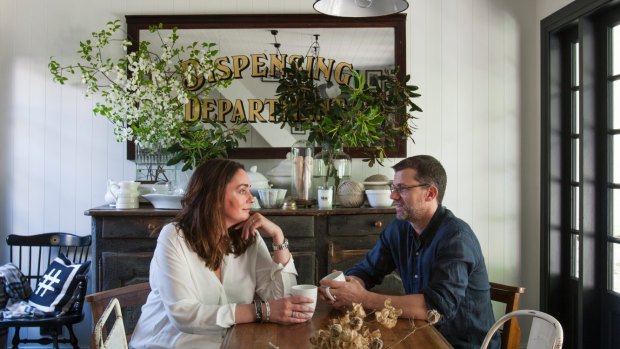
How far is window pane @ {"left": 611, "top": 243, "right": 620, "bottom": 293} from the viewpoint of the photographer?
10.6ft

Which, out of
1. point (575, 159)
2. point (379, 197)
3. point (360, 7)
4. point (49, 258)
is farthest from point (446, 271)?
point (49, 258)

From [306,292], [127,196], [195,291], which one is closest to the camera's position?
[306,292]

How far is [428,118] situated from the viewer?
3953 mm

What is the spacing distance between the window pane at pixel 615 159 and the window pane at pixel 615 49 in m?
0.38

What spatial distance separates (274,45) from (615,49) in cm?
206

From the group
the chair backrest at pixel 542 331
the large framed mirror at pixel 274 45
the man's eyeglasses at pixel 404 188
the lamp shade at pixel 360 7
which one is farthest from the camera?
the large framed mirror at pixel 274 45

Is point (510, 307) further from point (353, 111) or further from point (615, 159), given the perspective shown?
point (353, 111)

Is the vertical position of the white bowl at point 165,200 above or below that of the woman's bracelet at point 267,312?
above

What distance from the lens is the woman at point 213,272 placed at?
182 cm

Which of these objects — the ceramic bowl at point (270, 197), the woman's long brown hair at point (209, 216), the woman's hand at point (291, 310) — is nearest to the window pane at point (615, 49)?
the ceramic bowl at point (270, 197)

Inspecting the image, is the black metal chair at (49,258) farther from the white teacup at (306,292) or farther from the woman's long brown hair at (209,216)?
the white teacup at (306,292)

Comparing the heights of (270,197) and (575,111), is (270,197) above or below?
below

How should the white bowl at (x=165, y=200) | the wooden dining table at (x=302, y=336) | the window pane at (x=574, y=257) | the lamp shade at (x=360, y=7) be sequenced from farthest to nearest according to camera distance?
the window pane at (x=574, y=257) < the white bowl at (x=165, y=200) < the lamp shade at (x=360, y=7) < the wooden dining table at (x=302, y=336)

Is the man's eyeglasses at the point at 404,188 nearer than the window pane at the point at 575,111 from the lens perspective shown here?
Yes
